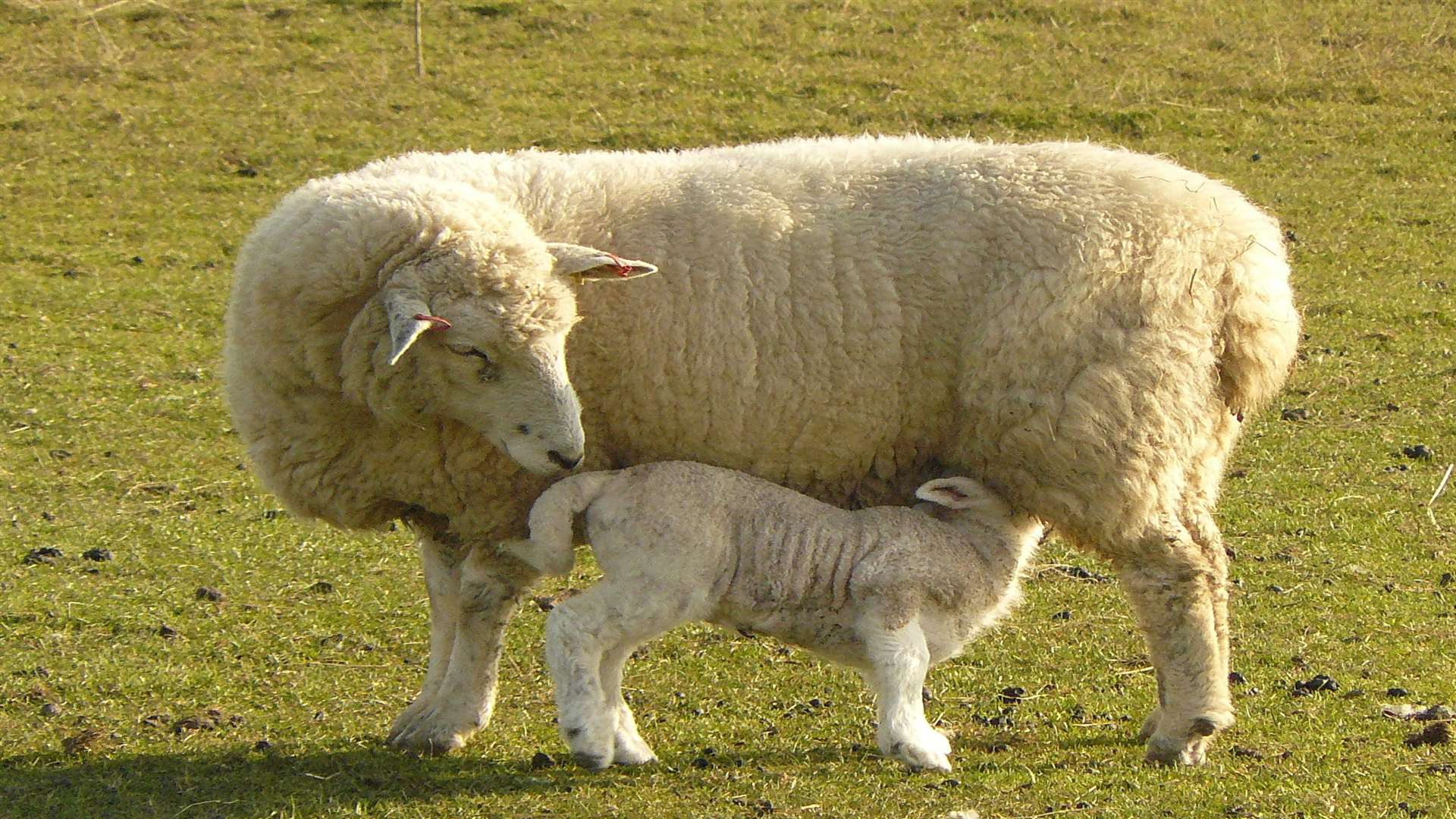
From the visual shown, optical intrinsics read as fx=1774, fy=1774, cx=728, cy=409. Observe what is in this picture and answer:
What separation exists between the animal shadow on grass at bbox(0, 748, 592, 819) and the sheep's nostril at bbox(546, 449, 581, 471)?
0.99 meters

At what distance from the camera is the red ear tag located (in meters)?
4.75

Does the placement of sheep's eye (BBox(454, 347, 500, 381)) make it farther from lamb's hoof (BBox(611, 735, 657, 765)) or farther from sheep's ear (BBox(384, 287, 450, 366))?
lamb's hoof (BBox(611, 735, 657, 765))

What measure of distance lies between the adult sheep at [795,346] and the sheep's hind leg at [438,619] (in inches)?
4.3

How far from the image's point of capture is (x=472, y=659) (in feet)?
18.5

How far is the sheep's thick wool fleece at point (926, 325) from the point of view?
16.8 feet

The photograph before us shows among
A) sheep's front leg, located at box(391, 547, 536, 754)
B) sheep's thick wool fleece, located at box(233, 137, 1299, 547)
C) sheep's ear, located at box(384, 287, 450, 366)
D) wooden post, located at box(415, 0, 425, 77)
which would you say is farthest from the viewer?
wooden post, located at box(415, 0, 425, 77)

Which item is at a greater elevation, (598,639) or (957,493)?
(957,493)

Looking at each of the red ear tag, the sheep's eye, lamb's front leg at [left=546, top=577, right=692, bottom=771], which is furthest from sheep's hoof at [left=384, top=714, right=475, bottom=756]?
the red ear tag

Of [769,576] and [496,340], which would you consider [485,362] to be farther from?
[769,576]

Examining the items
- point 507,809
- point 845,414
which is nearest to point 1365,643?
point 845,414

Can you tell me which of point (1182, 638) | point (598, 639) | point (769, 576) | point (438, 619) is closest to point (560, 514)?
point (598, 639)

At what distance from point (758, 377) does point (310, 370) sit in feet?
4.30

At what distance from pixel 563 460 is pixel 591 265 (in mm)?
561

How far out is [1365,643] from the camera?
6.50m
